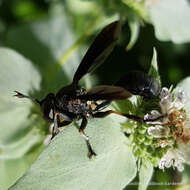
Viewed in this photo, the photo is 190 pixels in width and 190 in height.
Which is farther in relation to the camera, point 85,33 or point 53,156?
point 85,33

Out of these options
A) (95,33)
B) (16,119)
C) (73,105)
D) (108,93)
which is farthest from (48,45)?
(108,93)

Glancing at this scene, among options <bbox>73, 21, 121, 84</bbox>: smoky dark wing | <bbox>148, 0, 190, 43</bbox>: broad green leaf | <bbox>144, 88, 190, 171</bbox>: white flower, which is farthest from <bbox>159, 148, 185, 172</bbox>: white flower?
<bbox>148, 0, 190, 43</bbox>: broad green leaf

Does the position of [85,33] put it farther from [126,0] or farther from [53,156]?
[53,156]

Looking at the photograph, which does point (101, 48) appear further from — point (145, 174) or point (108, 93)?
point (145, 174)

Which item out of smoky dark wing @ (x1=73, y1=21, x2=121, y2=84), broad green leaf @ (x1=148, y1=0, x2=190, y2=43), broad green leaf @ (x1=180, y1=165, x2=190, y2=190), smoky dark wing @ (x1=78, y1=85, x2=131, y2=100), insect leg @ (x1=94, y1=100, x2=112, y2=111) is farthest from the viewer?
broad green leaf @ (x1=148, y1=0, x2=190, y2=43)

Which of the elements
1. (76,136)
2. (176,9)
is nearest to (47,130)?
(76,136)

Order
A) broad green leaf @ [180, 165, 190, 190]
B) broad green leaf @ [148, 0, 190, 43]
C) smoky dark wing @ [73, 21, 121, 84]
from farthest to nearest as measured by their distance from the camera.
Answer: broad green leaf @ [148, 0, 190, 43] < broad green leaf @ [180, 165, 190, 190] < smoky dark wing @ [73, 21, 121, 84]

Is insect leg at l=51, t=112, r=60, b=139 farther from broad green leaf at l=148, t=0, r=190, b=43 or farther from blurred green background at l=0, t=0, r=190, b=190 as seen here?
broad green leaf at l=148, t=0, r=190, b=43
